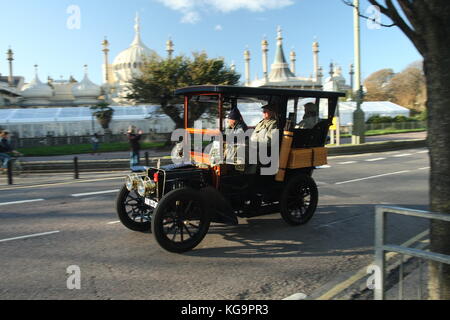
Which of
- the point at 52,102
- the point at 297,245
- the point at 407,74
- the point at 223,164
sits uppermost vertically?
the point at 407,74

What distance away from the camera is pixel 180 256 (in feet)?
17.1

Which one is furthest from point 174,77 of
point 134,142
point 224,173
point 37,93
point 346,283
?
point 37,93

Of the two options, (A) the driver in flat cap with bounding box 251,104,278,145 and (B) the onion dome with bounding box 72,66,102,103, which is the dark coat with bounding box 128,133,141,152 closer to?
(A) the driver in flat cap with bounding box 251,104,278,145

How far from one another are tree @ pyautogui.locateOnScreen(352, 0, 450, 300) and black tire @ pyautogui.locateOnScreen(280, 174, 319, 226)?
3.21 m

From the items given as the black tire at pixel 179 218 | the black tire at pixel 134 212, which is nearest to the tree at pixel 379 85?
the black tire at pixel 134 212

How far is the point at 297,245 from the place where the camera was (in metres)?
5.76

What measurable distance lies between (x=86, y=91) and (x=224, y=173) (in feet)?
203

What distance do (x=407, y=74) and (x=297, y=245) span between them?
70.5 m

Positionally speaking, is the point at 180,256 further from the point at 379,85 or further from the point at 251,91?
the point at 379,85

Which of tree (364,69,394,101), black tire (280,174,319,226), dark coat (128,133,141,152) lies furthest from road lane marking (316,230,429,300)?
tree (364,69,394,101)

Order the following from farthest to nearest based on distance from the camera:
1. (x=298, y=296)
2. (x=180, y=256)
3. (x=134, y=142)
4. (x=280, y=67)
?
(x=280, y=67) → (x=134, y=142) → (x=180, y=256) → (x=298, y=296)
